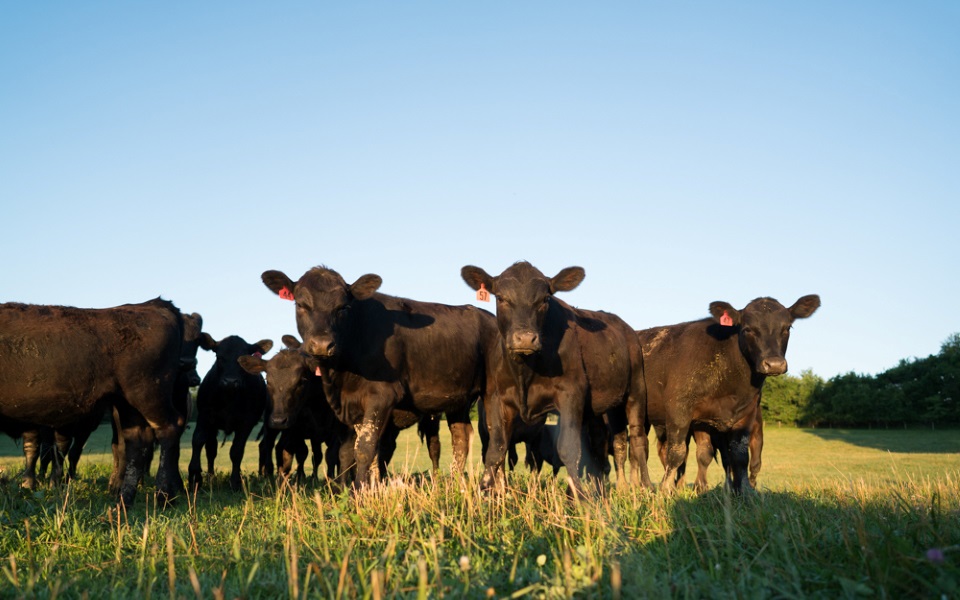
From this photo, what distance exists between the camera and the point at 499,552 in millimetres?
4664

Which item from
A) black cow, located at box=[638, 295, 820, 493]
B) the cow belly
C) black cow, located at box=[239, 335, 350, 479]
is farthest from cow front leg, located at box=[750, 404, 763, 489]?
black cow, located at box=[239, 335, 350, 479]

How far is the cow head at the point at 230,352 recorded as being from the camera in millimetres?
13211

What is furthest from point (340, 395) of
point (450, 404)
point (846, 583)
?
point (846, 583)

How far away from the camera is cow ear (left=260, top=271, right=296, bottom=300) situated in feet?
32.0

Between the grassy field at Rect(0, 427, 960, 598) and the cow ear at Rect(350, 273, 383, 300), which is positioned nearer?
the grassy field at Rect(0, 427, 960, 598)

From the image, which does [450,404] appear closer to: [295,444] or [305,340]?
[305,340]

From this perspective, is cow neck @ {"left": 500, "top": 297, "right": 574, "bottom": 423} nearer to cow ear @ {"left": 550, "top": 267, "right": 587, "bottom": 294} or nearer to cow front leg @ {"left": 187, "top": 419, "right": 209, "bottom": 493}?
cow ear @ {"left": 550, "top": 267, "right": 587, "bottom": 294}

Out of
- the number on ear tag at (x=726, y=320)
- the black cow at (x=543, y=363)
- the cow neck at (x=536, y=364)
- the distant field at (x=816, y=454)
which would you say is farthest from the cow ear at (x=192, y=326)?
the number on ear tag at (x=726, y=320)

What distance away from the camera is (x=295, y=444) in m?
13.6

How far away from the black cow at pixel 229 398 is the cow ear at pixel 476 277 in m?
5.18

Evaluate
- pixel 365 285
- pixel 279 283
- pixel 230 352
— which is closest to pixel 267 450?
pixel 230 352

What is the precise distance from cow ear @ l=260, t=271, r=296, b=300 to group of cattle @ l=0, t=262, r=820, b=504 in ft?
0.08

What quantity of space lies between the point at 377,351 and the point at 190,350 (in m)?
6.38

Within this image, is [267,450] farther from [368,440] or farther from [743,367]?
[743,367]
